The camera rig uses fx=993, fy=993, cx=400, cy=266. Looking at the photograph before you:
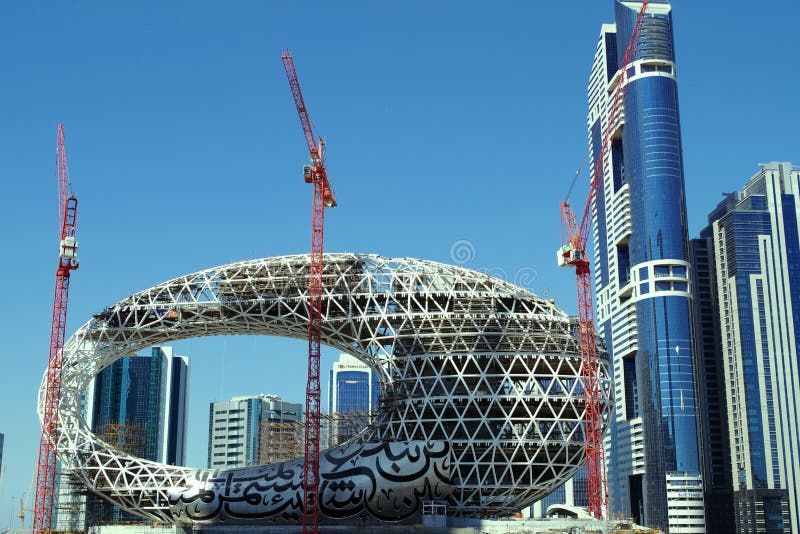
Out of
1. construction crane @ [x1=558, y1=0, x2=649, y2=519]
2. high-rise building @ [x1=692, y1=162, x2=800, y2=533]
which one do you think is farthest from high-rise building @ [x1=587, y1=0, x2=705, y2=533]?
construction crane @ [x1=558, y1=0, x2=649, y2=519]

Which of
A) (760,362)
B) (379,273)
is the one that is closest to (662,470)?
(760,362)

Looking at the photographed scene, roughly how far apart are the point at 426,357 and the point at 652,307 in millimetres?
88302

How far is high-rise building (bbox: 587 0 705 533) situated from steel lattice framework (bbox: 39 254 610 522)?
76713 mm

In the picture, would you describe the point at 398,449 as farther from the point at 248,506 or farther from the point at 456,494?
the point at 248,506

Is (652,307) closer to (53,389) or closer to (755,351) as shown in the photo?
(755,351)

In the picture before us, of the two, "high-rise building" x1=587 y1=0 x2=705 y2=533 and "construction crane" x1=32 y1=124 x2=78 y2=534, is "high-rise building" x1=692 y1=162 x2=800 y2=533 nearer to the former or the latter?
"high-rise building" x1=587 y1=0 x2=705 y2=533

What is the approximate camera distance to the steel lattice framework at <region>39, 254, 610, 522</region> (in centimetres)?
9012

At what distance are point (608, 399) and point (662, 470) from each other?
77675mm

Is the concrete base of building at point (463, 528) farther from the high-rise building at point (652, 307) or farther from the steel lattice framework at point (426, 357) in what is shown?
the high-rise building at point (652, 307)

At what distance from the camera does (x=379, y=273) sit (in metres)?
94.3

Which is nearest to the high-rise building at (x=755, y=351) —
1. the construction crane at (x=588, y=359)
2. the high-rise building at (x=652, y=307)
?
the high-rise building at (x=652, y=307)

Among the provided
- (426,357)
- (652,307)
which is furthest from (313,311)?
(652,307)

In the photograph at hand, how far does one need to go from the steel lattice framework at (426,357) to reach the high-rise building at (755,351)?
291 feet

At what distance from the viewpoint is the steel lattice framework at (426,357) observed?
9012 centimetres
